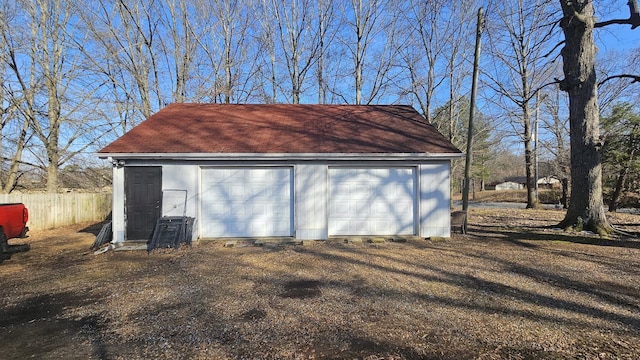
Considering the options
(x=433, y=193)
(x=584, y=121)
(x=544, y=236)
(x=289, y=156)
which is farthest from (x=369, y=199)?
(x=584, y=121)

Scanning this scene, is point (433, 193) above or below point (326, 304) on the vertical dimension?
above

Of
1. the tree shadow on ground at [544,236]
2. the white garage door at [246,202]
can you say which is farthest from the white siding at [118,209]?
the tree shadow on ground at [544,236]

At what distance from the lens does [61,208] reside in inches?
541

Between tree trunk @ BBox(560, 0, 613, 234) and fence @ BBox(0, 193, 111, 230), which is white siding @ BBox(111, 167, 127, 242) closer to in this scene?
fence @ BBox(0, 193, 111, 230)

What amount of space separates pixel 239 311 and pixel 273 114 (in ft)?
28.7

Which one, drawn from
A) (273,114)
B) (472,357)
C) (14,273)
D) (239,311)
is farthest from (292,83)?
(472,357)

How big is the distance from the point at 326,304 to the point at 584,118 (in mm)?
9385

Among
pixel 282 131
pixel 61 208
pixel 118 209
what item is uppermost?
pixel 282 131

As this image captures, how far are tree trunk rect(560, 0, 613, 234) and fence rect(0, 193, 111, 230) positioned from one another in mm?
18345

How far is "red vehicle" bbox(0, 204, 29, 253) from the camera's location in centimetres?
703

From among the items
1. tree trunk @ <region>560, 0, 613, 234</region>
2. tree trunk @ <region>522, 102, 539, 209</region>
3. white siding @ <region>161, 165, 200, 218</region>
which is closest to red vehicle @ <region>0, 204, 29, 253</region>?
white siding @ <region>161, 165, 200, 218</region>

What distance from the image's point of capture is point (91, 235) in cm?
1116

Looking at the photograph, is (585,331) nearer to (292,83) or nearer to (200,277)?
(200,277)

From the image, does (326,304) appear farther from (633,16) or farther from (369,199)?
(633,16)
